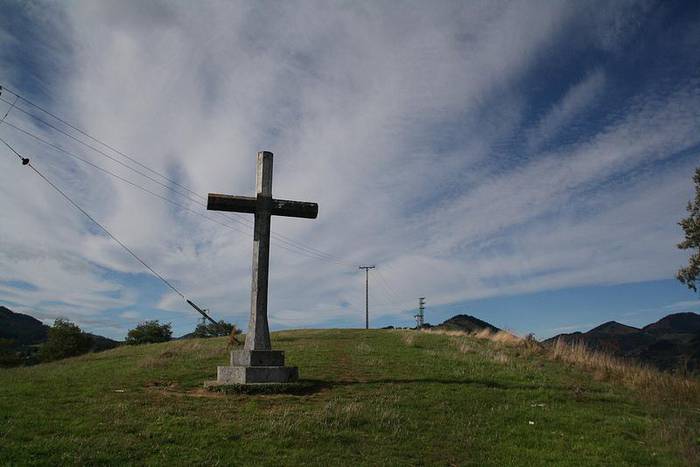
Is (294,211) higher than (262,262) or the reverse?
higher

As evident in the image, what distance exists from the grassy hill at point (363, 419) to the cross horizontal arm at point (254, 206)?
460 centimetres

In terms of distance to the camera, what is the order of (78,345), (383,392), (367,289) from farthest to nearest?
(367,289), (78,345), (383,392)

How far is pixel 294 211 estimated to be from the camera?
48.5ft

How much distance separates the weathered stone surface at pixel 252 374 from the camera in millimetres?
Answer: 12297

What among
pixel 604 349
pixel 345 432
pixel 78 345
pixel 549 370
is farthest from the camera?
pixel 78 345

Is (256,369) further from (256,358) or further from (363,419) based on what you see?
(363,419)

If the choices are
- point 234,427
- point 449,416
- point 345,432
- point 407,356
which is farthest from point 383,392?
point 407,356

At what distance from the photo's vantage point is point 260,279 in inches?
548

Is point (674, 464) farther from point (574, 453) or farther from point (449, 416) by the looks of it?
point (449, 416)

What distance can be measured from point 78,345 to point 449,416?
4794cm

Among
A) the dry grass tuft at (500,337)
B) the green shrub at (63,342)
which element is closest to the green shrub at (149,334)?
the green shrub at (63,342)

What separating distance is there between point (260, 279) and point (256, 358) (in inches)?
86.9

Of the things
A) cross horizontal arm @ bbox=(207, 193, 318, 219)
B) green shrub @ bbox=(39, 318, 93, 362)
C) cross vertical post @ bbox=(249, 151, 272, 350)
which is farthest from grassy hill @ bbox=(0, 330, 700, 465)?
green shrub @ bbox=(39, 318, 93, 362)

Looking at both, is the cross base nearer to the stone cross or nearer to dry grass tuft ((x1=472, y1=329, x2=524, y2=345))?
the stone cross
